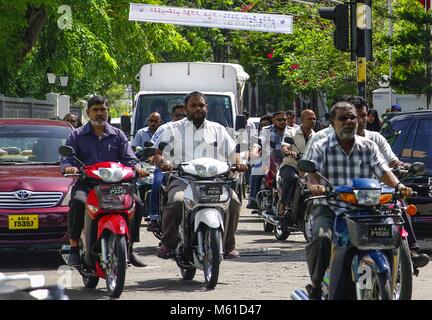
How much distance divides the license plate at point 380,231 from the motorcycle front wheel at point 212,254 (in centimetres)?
313

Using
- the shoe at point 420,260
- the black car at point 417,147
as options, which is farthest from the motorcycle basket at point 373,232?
the black car at point 417,147

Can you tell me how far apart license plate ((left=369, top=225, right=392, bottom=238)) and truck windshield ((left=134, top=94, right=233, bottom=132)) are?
12437 millimetres

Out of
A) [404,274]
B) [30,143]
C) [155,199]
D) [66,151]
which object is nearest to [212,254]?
[66,151]

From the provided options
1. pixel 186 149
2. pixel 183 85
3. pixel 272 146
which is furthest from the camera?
pixel 183 85

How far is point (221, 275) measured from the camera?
12.2 m

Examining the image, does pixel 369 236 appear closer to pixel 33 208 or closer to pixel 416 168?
pixel 416 168

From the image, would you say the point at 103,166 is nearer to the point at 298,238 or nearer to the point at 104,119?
the point at 104,119

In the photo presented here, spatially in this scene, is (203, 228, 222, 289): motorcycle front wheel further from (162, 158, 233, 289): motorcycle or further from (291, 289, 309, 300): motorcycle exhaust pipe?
(291, 289, 309, 300): motorcycle exhaust pipe

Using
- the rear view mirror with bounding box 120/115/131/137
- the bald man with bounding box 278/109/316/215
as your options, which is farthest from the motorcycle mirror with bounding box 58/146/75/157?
the rear view mirror with bounding box 120/115/131/137

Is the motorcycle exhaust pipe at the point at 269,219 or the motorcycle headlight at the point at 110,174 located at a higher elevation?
the motorcycle headlight at the point at 110,174

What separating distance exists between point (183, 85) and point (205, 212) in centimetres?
1103

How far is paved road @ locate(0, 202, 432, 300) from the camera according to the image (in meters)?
10.7

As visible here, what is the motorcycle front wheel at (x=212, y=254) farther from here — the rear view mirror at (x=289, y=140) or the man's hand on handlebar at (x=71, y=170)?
the rear view mirror at (x=289, y=140)

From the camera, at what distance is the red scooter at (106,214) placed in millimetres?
10430
